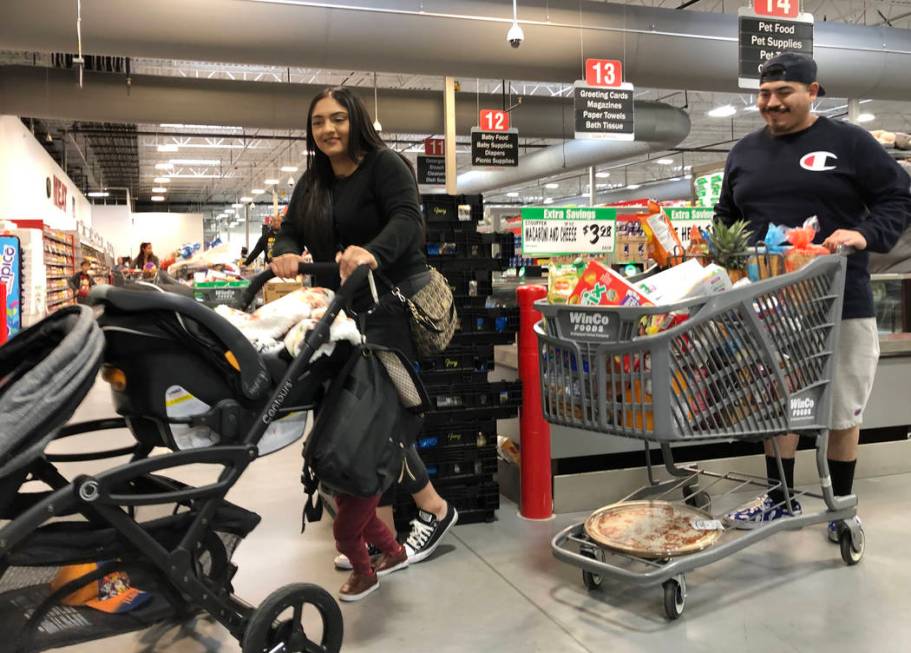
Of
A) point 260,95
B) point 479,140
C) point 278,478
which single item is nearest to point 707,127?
point 479,140

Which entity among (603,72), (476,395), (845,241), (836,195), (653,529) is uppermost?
(603,72)

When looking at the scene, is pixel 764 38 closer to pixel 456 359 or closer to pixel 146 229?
pixel 456 359

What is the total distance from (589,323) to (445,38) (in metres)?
6.11

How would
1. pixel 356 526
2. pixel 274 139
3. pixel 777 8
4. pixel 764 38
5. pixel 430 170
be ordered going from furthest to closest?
pixel 274 139
pixel 430 170
pixel 777 8
pixel 764 38
pixel 356 526

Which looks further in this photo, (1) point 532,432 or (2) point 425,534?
(1) point 532,432

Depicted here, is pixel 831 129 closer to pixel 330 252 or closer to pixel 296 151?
pixel 330 252

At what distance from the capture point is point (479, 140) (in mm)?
10969

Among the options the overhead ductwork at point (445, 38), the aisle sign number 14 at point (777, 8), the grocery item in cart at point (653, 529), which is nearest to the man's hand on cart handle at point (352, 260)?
the grocery item in cart at point (653, 529)

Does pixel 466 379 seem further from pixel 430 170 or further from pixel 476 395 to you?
pixel 430 170

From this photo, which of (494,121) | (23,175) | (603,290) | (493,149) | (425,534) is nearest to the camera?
(603,290)

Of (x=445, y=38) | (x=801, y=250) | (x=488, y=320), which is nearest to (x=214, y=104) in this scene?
(x=445, y=38)

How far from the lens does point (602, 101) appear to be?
8312 mm

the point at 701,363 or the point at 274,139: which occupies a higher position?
the point at 274,139

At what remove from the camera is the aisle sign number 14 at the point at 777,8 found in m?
6.63
